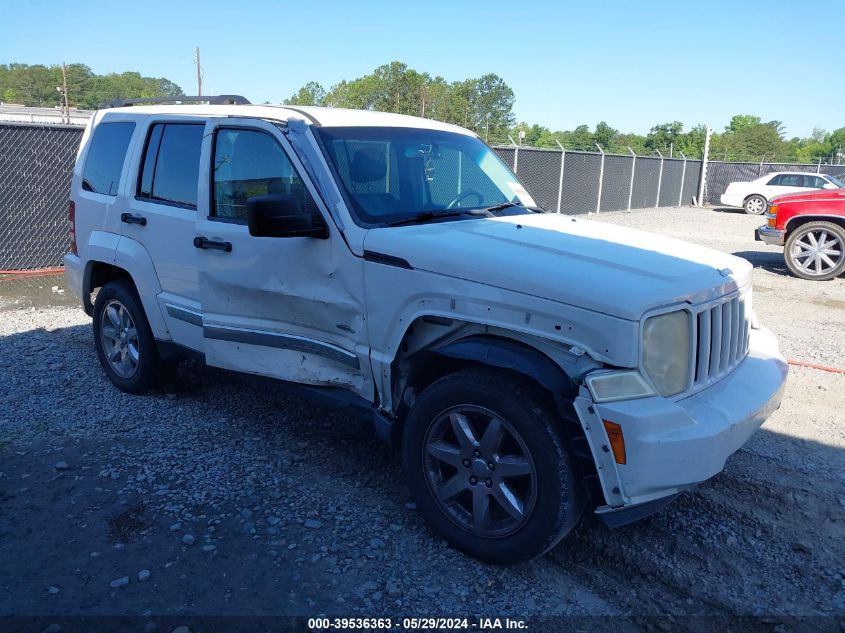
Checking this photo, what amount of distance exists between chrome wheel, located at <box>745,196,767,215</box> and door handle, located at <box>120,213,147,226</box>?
76.6 ft

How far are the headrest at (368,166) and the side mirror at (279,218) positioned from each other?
0.38 metres

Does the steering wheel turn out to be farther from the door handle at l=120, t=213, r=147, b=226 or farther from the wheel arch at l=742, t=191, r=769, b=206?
the wheel arch at l=742, t=191, r=769, b=206

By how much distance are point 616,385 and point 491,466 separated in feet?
2.29

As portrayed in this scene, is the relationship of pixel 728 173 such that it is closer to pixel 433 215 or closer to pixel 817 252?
pixel 817 252

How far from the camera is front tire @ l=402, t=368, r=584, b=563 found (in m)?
2.94

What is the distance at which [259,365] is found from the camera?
4.14 metres

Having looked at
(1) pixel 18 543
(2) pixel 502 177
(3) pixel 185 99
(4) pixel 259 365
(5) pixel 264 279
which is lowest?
(1) pixel 18 543

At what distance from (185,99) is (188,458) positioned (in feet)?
9.30

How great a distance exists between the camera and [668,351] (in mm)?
2922

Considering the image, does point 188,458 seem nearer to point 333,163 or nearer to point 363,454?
point 363,454

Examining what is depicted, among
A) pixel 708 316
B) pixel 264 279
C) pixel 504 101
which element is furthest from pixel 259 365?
pixel 504 101

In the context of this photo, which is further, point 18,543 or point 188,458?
point 188,458

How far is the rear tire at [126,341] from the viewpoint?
5.09 m

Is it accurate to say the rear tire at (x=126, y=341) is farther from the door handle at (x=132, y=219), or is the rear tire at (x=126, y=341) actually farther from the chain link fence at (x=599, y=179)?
the chain link fence at (x=599, y=179)
